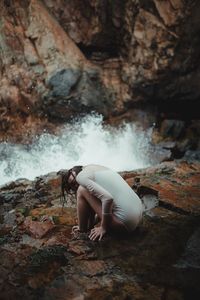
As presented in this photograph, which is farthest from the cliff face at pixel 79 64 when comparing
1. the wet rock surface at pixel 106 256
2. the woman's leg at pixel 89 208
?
the woman's leg at pixel 89 208

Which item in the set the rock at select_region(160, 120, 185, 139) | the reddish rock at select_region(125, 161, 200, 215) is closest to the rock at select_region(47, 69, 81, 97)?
the rock at select_region(160, 120, 185, 139)

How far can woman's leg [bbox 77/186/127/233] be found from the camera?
374 centimetres

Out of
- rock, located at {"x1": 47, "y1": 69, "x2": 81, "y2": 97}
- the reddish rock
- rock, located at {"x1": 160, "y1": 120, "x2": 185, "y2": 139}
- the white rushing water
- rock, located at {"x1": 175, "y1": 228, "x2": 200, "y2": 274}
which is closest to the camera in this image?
rock, located at {"x1": 175, "y1": 228, "x2": 200, "y2": 274}

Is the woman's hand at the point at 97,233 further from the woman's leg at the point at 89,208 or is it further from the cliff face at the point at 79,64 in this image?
the cliff face at the point at 79,64

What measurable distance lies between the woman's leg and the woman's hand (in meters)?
0.10

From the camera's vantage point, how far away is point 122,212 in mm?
3680

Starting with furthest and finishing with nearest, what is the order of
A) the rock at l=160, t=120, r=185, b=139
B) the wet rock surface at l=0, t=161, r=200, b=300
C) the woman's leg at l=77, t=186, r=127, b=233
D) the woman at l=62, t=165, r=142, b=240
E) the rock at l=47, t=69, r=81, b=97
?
the rock at l=47, t=69, r=81, b=97
the rock at l=160, t=120, r=185, b=139
the woman's leg at l=77, t=186, r=127, b=233
the woman at l=62, t=165, r=142, b=240
the wet rock surface at l=0, t=161, r=200, b=300

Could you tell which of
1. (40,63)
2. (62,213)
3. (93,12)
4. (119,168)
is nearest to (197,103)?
(119,168)

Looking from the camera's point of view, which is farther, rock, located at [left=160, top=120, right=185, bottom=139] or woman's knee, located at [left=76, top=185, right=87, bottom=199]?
rock, located at [left=160, top=120, right=185, bottom=139]

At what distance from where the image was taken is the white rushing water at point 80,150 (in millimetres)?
10047

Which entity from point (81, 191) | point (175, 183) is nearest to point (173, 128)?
point (175, 183)

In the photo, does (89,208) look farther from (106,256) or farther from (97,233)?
(106,256)

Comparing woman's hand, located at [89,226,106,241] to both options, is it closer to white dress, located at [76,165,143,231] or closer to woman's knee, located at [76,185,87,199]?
white dress, located at [76,165,143,231]

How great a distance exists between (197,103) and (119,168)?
11.2 feet
